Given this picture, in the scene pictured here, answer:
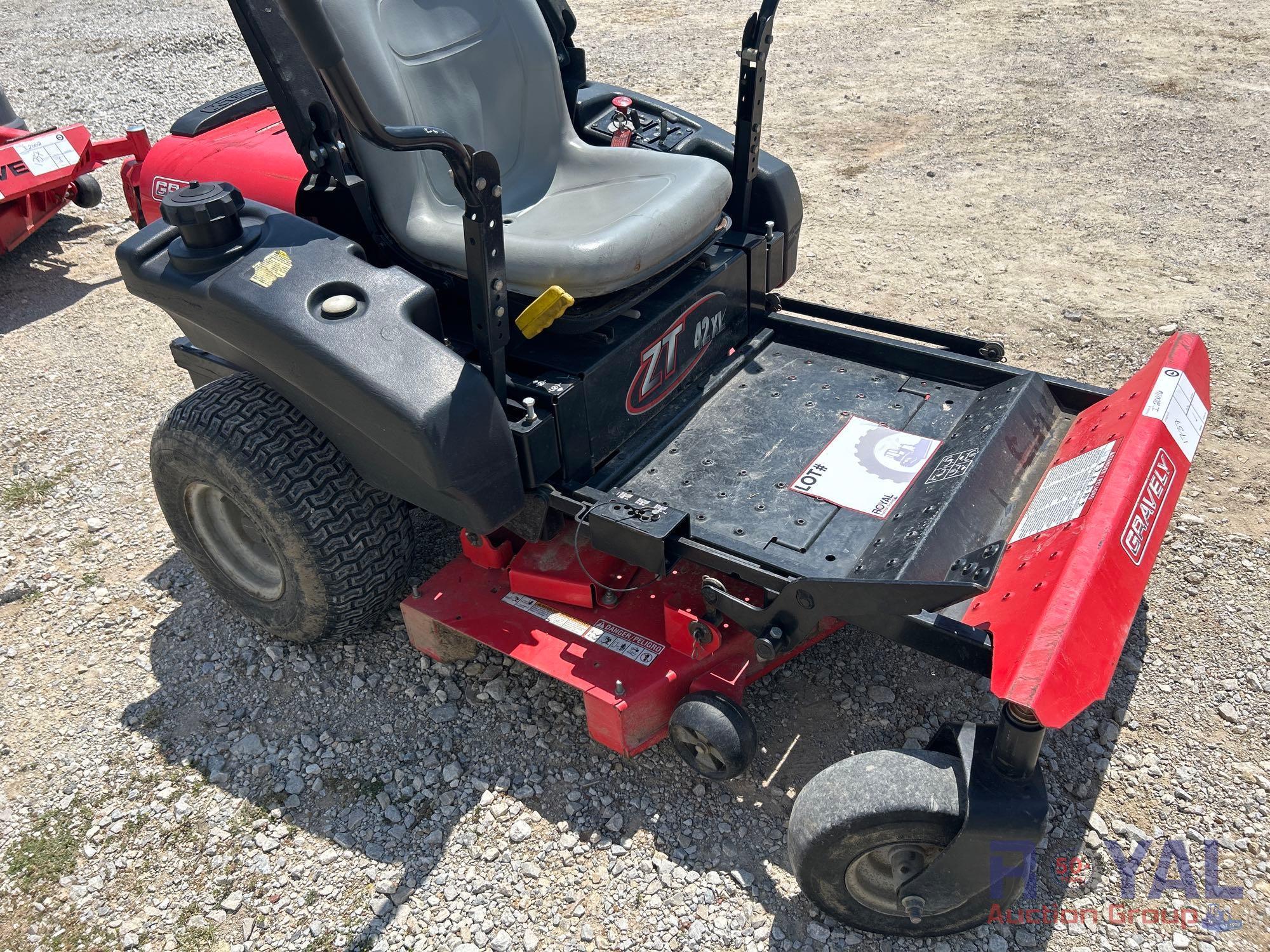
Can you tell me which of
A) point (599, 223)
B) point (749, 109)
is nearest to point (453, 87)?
point (599, 223)

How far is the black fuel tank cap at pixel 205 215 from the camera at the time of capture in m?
2.21

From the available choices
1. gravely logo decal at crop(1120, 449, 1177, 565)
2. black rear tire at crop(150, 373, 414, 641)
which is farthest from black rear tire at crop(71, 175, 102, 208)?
gravely logo decal at crop(1120, 449, 1177, 565)

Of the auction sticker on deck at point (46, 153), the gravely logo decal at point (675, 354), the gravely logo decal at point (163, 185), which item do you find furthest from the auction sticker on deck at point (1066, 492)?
the auction sticker on deck at point (46, 153)

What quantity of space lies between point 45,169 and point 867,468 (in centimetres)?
417

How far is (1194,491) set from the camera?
310cm

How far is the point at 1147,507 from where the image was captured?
2029mm

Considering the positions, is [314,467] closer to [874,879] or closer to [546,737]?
[546,737]

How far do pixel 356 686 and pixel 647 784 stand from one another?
852 millimetres

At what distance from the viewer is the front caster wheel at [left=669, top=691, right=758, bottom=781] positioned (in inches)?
87.0

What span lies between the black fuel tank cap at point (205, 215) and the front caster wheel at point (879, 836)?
5.87ft

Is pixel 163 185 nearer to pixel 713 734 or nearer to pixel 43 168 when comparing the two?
pixel 43 168

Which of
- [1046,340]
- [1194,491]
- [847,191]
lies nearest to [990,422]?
[1194,491]

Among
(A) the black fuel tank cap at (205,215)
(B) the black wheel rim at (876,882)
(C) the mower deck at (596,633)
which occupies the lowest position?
(B) the black wheel rim at (876,882)

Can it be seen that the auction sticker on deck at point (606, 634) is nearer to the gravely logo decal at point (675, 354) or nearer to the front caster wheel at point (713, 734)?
the front caster wheel at point (713, 734)
